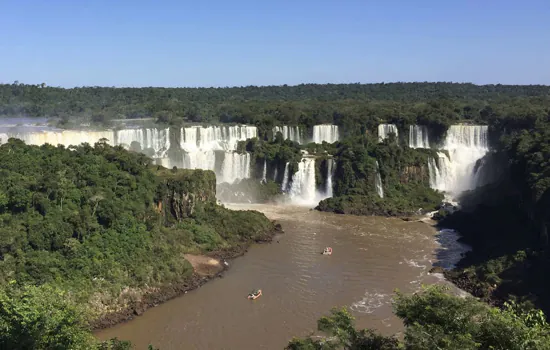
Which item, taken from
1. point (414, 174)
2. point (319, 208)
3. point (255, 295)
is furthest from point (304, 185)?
point (255, 295)

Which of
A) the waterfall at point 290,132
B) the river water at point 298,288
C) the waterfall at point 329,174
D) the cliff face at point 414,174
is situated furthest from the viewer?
the waterfall at point 290,132

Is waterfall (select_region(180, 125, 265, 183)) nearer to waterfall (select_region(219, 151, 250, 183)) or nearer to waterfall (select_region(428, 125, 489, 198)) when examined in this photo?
waterfall (select_region(219, 151, 250, 183))

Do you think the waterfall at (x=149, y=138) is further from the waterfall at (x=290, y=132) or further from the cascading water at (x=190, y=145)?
the waterfall at (x=290, y=132)

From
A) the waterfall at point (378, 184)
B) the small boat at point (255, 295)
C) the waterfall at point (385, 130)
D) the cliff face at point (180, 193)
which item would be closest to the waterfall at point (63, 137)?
the cliff face at point (180, 193)

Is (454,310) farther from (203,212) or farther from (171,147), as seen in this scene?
(171,147)

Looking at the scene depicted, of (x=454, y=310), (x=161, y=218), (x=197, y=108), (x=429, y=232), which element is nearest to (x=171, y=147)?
(x=197, y=108)

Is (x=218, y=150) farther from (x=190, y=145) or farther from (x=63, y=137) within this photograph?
(x=63, y=137)
